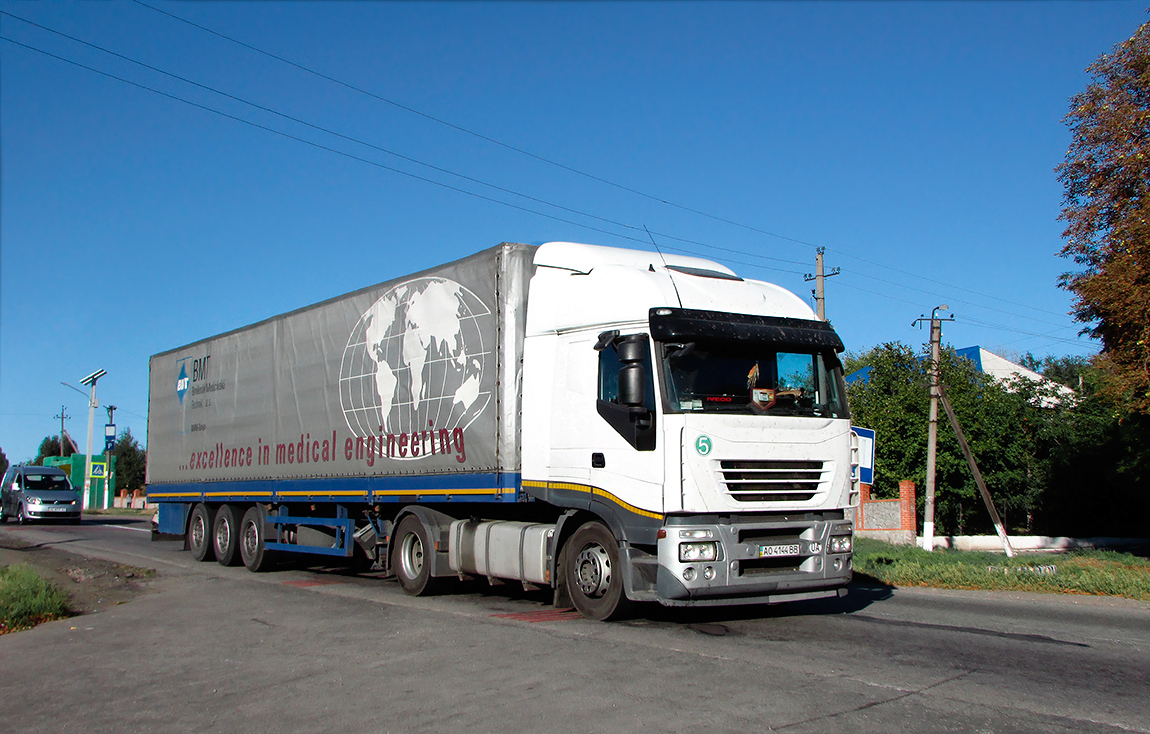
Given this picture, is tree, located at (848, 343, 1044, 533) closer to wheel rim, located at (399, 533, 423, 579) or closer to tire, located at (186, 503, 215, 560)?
tire, located at (186, 503, 215, 560)

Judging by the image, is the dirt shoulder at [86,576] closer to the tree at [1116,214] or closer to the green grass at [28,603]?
the green grass at [28,603]

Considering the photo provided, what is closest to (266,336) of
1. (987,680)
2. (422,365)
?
(422,365)

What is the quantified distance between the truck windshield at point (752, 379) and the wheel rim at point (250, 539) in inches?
394

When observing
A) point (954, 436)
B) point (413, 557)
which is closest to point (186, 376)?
point (413, 557)

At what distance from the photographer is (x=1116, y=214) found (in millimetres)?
14242

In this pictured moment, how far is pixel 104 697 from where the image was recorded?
6.62m

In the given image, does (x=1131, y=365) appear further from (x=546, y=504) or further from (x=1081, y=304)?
(x=546, y=504)

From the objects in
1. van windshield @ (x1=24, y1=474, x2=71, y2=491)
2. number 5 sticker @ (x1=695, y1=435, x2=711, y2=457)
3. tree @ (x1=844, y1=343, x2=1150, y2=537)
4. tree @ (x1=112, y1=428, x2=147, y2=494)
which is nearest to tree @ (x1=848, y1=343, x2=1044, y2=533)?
tree @ (x1=844, y1=343, x2=1150, y2=537)

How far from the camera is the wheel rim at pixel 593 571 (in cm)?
910

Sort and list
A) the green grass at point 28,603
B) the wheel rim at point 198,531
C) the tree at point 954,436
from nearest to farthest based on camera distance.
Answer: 1. the green grass at point 28,603
2. the wheel rim at point 198,531
3. the tree at point 954,436

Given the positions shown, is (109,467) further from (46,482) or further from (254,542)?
(254,542)

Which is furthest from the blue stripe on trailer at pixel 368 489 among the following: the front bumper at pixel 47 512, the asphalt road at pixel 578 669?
the front bumper at pixel 47 512

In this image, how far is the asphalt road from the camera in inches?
220

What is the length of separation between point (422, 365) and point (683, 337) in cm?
441
